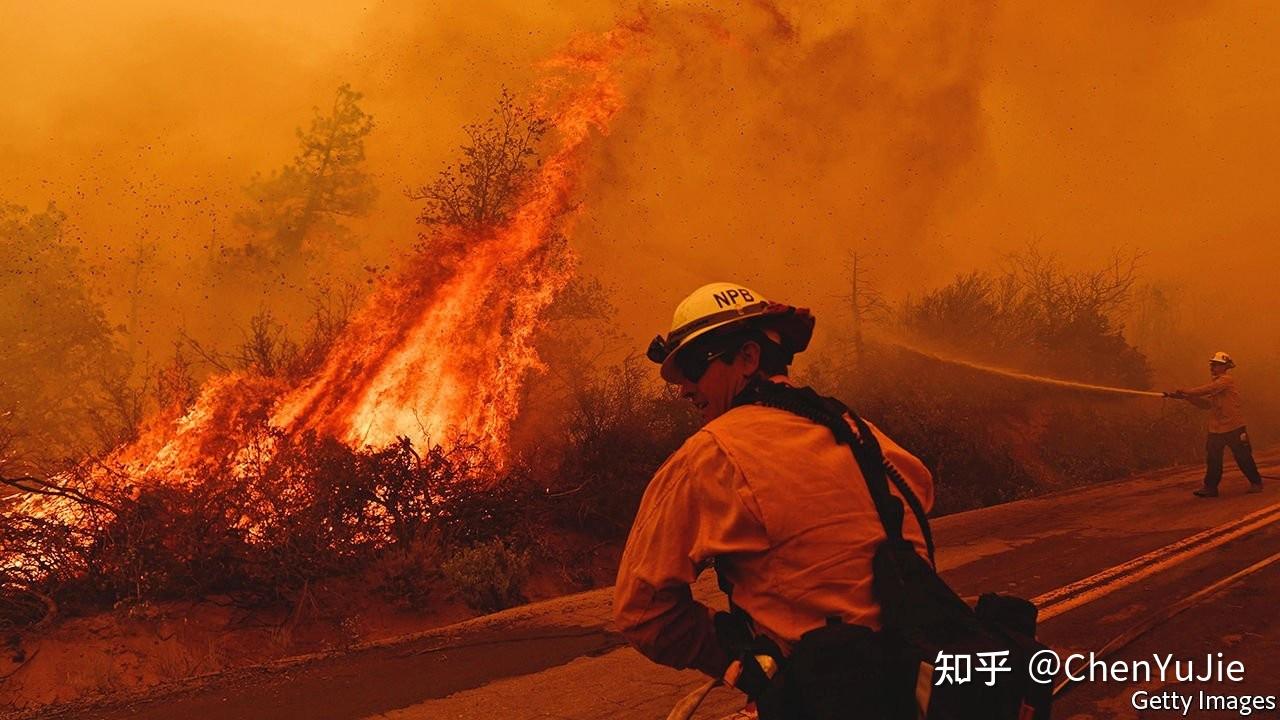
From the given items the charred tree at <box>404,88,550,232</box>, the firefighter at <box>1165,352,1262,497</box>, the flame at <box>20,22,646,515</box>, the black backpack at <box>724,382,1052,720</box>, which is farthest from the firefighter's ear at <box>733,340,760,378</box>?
the firefighter at <box>1165,352,1262,497</box>

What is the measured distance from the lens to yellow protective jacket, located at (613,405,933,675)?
1.85m

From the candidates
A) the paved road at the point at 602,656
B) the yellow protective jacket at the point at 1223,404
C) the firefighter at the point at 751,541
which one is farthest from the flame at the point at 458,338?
the yellow protective jacket at the point at 1223,404

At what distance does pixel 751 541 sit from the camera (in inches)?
73.4

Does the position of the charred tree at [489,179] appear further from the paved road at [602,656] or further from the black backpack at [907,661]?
the black backpack at [907,661]

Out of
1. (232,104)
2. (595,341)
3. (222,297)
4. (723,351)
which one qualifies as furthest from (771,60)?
(232,104)

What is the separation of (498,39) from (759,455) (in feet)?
63.7

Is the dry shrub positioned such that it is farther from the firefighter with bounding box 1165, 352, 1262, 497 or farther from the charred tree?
the firefighter with bounding box 1165, 352, 1262, 497

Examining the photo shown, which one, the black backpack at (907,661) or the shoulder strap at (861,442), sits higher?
the shoulder strap at (861,442)

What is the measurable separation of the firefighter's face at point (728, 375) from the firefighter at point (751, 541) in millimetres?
151

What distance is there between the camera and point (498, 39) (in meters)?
19.3

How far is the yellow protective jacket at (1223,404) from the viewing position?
11469 millimetres

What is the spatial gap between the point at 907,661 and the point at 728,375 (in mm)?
869

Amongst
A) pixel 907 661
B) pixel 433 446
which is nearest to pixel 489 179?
pixel 433 446

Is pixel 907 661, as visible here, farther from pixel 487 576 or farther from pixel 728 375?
pixel 487 576
